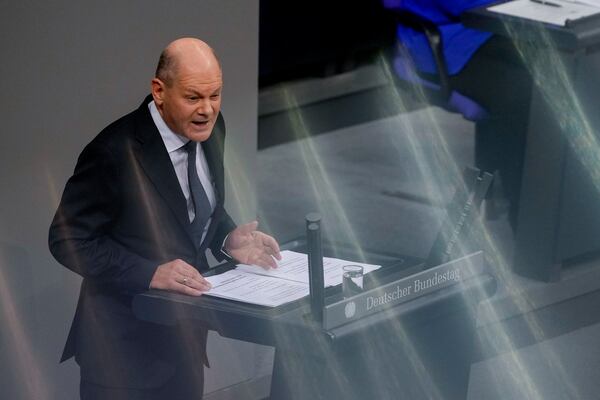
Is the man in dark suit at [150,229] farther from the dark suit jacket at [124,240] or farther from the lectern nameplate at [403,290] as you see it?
the lectern nameplate at [403,290]

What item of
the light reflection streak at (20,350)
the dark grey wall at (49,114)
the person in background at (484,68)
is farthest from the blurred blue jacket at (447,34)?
the light reflection streak at (20,350)

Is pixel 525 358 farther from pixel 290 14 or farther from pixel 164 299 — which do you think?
pixel 290 14

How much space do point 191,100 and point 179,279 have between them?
0.38 meters

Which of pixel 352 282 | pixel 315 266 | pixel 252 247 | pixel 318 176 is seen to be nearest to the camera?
pixel 315 266

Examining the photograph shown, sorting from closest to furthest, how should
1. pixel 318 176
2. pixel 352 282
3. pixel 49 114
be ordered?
pixel 352 282 → pixel 49 114 → pixel 318 176

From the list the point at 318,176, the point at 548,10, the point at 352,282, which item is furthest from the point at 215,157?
the point at 318,176

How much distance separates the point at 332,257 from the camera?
3.21 meters

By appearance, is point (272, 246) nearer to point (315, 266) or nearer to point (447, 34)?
point (315, 266)

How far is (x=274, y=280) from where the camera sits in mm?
3020

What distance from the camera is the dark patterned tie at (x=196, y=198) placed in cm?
307

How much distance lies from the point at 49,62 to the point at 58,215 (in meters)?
0.76

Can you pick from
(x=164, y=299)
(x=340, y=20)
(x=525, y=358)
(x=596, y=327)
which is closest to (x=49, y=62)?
(x=164, y=299)

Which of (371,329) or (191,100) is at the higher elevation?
(191,100)

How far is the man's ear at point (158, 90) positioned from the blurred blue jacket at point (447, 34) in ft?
9.31
